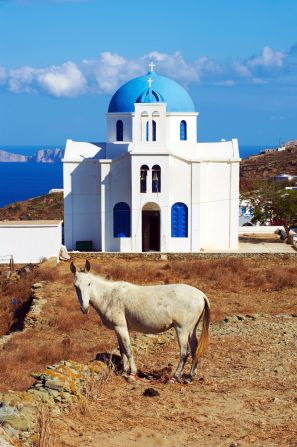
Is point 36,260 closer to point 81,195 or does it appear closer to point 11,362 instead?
point 81,195

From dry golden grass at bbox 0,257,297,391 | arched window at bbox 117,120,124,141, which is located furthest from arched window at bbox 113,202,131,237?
arched window at bbox 117,120,124,141

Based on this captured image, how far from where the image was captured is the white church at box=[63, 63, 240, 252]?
109 ft

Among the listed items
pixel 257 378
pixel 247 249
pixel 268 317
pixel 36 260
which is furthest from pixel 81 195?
pixel 257 378

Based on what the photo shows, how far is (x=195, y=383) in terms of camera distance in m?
11.5

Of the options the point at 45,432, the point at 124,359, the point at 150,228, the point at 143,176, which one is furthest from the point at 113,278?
the point at 45,432

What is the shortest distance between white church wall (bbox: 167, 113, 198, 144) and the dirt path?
75.8 ft

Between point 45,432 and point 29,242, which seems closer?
point 45,432

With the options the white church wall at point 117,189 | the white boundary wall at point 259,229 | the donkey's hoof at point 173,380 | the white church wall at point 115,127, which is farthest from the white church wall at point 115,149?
the donkey's hoof at point 173,380

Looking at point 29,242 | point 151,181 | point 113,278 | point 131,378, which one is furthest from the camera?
point 151,181

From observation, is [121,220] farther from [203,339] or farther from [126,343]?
[203,339]

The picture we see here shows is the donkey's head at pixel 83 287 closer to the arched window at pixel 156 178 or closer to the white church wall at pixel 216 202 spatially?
the arched window at pixel 156 178

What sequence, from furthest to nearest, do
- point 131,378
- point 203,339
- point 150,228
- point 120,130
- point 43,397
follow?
point 120,130
point 150,228
point 203,339
point 131,378
point 43,397

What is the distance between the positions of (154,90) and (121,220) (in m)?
6.46

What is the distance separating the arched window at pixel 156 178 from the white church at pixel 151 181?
0.15 feet
